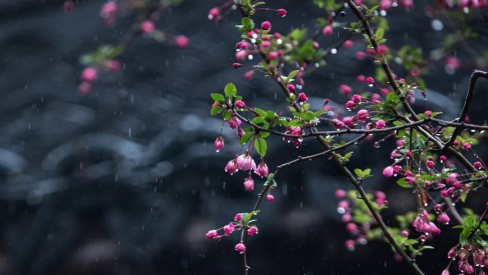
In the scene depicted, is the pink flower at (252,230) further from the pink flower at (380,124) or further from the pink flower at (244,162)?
the pink flower at (380,124)

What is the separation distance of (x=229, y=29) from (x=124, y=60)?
26.8 inches

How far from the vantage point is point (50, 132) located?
10.0ft

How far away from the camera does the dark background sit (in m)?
2.77

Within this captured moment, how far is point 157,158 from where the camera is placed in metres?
2.98

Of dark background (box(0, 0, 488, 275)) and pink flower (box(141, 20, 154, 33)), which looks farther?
dark background (box(0, 0, 488, 275))

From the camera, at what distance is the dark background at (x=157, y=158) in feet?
9.07

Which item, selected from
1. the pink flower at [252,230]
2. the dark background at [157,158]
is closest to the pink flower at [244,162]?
the pink flower at [252,230]

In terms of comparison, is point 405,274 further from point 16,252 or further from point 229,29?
point 16,252

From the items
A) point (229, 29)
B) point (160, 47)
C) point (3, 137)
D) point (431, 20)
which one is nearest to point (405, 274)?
point (431, 20)

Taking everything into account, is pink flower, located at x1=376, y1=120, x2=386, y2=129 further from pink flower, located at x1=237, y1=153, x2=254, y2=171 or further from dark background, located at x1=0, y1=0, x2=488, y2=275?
dark background, located at x1=0, y1=0, x2=488, y2=275

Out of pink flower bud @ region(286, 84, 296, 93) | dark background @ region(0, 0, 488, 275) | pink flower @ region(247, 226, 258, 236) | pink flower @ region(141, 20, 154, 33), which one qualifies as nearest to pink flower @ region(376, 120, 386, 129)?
pink flower bud @ region(286, 84, 296, 93)

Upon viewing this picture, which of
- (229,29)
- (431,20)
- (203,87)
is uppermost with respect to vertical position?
(431,20)

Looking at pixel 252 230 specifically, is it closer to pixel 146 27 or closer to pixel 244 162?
pixel 244 162

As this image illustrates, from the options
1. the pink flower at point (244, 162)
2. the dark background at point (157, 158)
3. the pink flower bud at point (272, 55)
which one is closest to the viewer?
the pink flower bud at point (272, 55)
